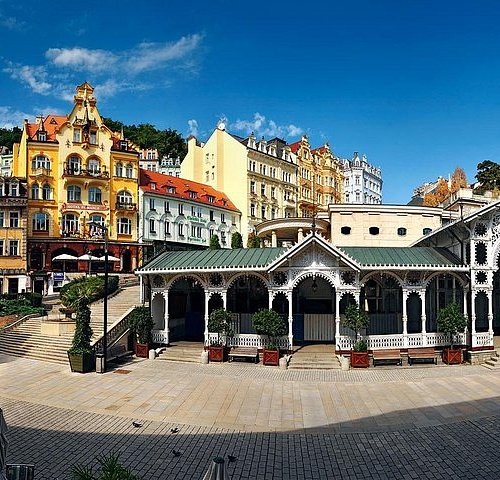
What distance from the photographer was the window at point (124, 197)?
49938 mm

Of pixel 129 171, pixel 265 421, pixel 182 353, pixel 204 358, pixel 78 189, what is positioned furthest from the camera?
pixel 129 171

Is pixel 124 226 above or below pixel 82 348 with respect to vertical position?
above

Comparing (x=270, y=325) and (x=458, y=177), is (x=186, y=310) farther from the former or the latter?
(x=458, y=177)

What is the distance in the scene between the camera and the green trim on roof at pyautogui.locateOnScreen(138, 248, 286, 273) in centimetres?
2188

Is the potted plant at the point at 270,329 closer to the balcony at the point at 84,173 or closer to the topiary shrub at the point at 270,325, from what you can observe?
the topiary shrub at the point at 270,325

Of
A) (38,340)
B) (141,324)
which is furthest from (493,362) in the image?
(38,340)

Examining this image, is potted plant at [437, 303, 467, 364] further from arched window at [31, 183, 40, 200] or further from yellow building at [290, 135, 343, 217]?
yellow building at [290, 135, 343, 217]

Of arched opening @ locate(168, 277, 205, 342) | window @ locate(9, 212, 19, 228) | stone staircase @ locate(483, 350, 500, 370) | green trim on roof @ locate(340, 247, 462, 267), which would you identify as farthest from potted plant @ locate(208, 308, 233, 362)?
window @ locate(9, 212, 19, 228)

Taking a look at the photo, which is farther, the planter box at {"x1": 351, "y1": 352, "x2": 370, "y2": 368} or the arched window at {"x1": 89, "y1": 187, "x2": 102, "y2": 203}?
the arched window at {"x1": 89, "y1": 187, "x2": 102, "y2": 203}

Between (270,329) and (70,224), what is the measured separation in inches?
1380

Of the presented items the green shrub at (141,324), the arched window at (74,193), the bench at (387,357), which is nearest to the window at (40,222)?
the arched window at (74,193)

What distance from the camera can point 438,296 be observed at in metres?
23.4

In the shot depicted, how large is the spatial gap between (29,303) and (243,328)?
17416mm

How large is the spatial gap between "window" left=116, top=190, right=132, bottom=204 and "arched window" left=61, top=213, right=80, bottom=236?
511cm
